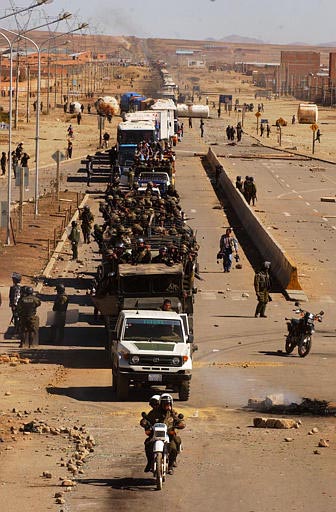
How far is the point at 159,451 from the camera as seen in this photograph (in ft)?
54.7

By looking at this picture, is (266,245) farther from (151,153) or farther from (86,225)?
(151,153)

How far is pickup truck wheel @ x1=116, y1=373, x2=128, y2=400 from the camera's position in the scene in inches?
894

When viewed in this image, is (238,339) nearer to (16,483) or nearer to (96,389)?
(96,389)

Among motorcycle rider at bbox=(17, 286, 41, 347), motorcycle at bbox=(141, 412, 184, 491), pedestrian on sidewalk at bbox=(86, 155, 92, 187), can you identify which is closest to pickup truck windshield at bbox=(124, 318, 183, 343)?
motorcycle rider at bbox=(17, 286, 41, 347)

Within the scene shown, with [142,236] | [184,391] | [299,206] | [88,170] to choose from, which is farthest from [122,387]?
[88,170]

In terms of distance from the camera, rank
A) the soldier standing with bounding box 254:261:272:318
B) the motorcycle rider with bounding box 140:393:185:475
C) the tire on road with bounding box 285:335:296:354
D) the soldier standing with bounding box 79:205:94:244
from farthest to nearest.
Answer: the soldier standing with bounding box 79:205:94:244 < the soldier standing with bounding box 254:261:272:318 < the tire on road with bounding box 285:335:296:354 < the motorcycle rider with bounding box 140:393:185:475

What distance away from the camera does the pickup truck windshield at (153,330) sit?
23.6 m

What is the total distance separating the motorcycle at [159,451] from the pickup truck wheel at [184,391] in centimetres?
578

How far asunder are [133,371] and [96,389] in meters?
1.70

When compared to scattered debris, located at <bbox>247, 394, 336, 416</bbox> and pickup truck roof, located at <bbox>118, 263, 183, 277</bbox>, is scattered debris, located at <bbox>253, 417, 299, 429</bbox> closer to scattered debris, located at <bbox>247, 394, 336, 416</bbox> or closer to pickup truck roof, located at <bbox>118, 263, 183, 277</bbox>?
Answer: scattered debris, located at <bbox>247, 394, 336, 416</bbox>

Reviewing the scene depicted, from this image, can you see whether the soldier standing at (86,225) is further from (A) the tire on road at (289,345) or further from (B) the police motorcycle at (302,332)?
(B) the police motorcycle at (302,332)

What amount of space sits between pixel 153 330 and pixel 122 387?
136 centimetres

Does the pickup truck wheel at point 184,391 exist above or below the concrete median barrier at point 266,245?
above

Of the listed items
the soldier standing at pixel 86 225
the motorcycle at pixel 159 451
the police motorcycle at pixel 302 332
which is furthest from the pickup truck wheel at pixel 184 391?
the soldier standing at pixel 86 225
